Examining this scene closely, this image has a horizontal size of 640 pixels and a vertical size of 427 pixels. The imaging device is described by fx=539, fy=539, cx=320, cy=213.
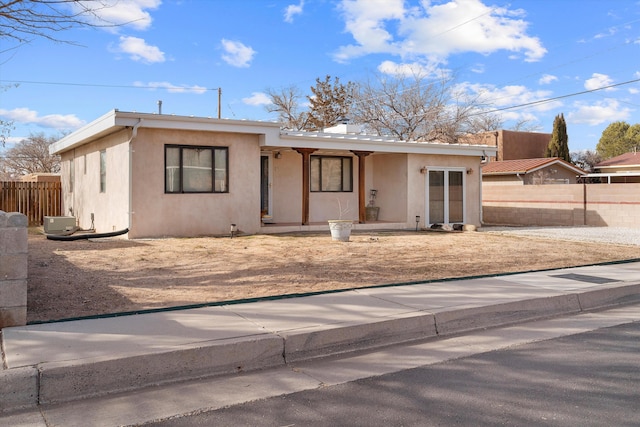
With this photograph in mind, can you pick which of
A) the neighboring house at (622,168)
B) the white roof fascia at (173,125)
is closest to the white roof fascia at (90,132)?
the white roof fascia at (173,125)

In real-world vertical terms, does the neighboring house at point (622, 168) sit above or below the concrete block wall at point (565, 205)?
above

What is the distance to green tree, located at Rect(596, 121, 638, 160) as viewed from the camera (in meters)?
63.2

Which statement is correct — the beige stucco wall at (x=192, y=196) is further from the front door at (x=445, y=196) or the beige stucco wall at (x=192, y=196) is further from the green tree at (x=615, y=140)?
the green tree at (x=615, y=140)

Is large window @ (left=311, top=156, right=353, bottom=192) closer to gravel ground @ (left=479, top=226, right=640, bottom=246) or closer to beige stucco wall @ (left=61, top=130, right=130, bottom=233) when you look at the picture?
gravel ground @ (left=479, top=226, right=640, bottom=246)

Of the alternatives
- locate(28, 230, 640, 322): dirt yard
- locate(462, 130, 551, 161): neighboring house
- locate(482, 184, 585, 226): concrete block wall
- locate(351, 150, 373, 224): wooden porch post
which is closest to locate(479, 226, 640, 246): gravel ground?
locate(28, 230, 640, 322): dirt yard

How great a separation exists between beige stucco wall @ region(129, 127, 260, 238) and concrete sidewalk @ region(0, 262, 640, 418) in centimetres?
839

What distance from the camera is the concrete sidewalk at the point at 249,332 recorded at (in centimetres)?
438

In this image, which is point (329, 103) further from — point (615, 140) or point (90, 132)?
point (615, 140)

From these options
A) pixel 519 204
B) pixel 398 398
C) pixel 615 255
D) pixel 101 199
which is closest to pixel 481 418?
pixel 398 398

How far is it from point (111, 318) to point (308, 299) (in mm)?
2425

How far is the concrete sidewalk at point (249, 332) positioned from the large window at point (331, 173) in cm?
1097

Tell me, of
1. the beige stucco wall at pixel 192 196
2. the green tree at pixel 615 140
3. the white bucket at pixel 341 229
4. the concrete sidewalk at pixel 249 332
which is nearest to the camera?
the concrete sidewalk at pixel 249 332

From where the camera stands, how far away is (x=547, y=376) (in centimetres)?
469

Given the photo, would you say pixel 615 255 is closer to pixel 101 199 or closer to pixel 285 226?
pixel 285 226
